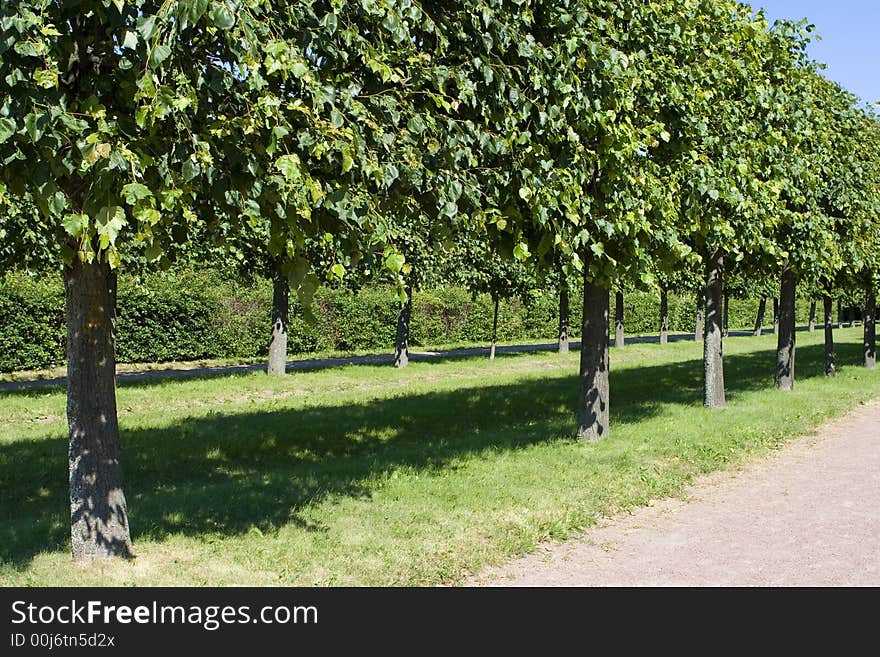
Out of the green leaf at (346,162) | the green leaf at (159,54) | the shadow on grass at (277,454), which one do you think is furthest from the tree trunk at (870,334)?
the green leaf at (159,54)

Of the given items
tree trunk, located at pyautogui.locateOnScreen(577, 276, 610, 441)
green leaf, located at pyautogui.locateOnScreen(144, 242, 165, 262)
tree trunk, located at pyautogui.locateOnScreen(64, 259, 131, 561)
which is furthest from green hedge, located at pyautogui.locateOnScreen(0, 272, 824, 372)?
green leaf, located at pyautogui.locateOnScreen(144, 242, 165, 262)

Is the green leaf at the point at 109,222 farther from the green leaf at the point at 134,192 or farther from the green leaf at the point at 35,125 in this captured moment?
the green leaf at the point at 35,125

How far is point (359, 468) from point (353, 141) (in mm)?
4780

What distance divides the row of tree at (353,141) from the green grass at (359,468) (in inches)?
36.1

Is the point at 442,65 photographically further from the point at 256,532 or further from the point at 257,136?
the point at 256,532

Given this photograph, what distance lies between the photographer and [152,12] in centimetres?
479

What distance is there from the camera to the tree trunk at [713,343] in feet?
44.2

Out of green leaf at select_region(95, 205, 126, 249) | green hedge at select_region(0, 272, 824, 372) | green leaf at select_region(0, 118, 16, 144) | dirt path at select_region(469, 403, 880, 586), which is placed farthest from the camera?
green hedge at select_region(0, 272, 824, 372)

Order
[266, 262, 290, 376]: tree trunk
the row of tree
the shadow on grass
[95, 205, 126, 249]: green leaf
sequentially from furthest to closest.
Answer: [266, 262, 290, 376]: tree trunk, the shadow on grass, the row of tree, [95, 205, 126, 249]: green leaf

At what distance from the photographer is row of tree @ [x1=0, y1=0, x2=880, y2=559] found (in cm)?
420

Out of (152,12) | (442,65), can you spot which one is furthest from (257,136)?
(442,65)

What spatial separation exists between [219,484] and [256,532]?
2.12m

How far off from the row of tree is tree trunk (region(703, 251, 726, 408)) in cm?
253

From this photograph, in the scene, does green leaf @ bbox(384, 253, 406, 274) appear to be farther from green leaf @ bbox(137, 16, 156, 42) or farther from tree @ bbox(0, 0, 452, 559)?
green leaf @ bbox(137, 16, 156, 42)
